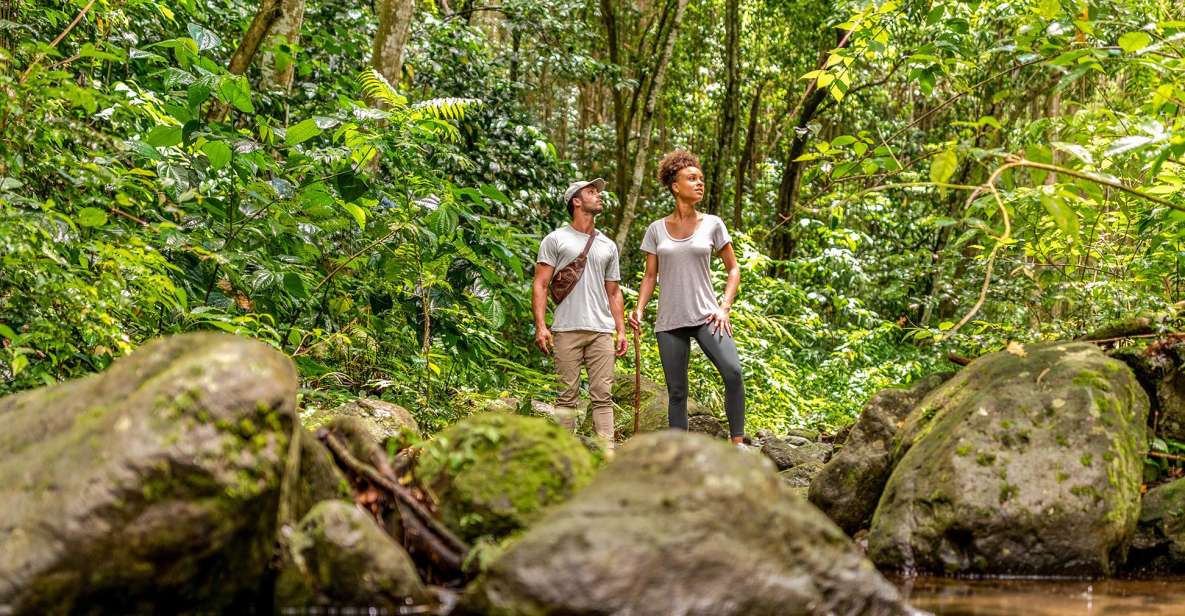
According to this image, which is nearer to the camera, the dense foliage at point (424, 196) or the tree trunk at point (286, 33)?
the dense foliage at point (424, 196)

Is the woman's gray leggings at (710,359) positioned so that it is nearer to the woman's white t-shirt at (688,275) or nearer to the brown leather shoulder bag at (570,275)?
the woman's white t-shirt at (688,275)

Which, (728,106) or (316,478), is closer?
(316,478)

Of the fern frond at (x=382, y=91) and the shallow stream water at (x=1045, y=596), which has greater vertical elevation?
the fern frond at (x=382, y=91)

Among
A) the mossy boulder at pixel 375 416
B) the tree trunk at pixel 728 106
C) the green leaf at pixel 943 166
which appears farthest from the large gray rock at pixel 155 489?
the tree trunk at pixel 728 106

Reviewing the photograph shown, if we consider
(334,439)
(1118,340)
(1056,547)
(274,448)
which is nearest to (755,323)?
(1118,340)

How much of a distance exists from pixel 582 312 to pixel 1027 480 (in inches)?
143

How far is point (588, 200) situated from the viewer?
7613 mm

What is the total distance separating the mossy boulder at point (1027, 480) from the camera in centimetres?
461

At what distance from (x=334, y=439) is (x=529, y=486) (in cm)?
93

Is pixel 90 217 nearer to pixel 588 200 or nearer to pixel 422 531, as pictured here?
pixel 422 531

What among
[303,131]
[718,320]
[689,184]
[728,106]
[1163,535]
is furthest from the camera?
[728,106]

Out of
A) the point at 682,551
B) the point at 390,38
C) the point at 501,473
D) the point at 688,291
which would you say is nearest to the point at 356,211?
the point at 688,291

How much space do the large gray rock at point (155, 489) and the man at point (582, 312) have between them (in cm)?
408

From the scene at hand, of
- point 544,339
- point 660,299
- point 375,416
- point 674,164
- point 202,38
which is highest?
point 202,38
